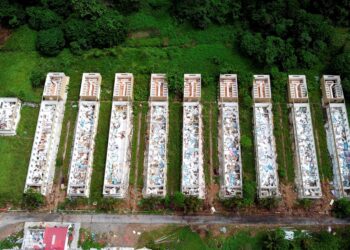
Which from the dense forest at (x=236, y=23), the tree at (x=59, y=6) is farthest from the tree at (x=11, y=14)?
the tree at (x=59, y=6)

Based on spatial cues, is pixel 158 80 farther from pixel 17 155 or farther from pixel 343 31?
pixel 343 31

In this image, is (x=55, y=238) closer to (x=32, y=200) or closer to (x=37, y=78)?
(x=32, y=200)

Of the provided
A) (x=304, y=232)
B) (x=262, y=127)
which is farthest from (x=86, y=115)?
(x=304, y=232)

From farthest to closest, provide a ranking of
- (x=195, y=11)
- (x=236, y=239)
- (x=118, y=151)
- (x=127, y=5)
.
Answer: (x=127, y=5), (x=195, y=11), (x=118, y=151), (x=236, y=239)

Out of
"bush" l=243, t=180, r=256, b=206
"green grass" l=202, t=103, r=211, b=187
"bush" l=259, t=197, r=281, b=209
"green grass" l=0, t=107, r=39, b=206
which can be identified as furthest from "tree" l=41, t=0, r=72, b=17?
"bush" l=259, t=197, r=281, b=209

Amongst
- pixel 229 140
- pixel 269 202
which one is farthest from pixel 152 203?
pixel 269 202

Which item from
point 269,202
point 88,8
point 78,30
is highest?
point 88,8
